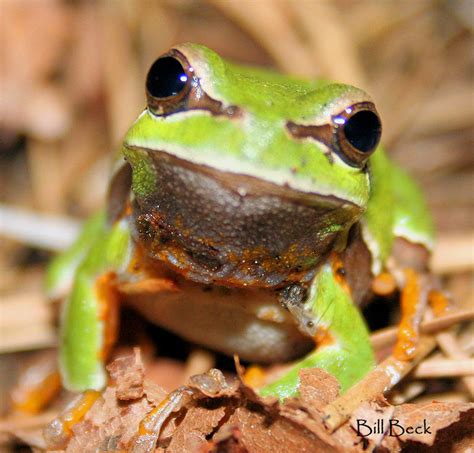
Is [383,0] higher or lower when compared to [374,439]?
higher

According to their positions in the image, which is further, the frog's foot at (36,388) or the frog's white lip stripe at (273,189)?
the frog's foot at (36,388)

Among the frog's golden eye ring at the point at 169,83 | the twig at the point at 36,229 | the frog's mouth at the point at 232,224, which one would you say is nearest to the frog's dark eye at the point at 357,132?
the frog's mouth at the point at 232,224

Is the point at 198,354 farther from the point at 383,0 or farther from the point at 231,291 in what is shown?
the point at 383,0

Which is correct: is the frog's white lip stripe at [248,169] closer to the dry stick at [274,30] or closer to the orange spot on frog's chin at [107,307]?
the orange spot on frog's chin at [107,307]

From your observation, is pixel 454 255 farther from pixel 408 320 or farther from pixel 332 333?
pixel 332 333

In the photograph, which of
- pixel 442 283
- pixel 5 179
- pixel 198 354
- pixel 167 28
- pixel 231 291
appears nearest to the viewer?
pixel 231 291

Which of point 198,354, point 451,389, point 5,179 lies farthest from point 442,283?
point 5,179
